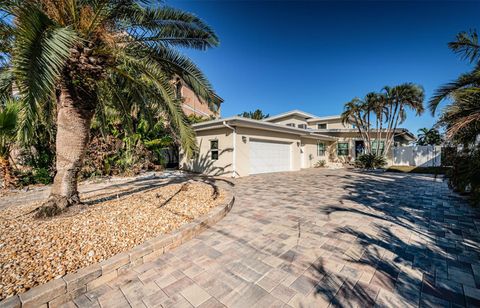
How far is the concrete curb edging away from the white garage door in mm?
8610

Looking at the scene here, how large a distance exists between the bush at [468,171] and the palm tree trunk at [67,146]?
347 inches

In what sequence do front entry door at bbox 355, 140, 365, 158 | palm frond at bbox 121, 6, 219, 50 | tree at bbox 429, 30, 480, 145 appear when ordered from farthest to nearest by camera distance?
front entry door at bbox 355, 140, 365, 158, palm frond at bbox 121, 6, 219, 50, tree at bbox 429, 30, 480, 145

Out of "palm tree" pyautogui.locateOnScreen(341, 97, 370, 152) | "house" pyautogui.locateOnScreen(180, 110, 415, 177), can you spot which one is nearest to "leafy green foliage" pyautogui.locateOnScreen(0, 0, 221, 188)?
"house" pyautogui.locateOnScreen(180, 110, 415, 177)

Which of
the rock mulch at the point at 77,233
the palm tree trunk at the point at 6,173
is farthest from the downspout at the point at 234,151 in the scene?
the palm tree trunk at the point at 6,173

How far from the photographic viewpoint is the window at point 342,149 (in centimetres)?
1967

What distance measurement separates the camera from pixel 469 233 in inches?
147

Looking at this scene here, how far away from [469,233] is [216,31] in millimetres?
7473

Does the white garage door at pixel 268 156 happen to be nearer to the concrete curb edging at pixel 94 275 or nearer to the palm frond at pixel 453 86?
the palm frond at pixel 453 86

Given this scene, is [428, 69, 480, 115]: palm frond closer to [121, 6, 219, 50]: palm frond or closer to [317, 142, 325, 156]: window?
[121, 6, 219, 50]: palm frond

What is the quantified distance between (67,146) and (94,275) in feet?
9.93

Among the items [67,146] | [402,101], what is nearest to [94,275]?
[67,146]

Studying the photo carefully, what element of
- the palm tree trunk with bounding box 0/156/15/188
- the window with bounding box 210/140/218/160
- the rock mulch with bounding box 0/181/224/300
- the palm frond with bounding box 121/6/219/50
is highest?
the palm frond with bounding box 121/6/219/50

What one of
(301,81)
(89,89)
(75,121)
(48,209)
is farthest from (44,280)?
(301,81)

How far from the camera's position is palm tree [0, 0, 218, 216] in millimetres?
2527
